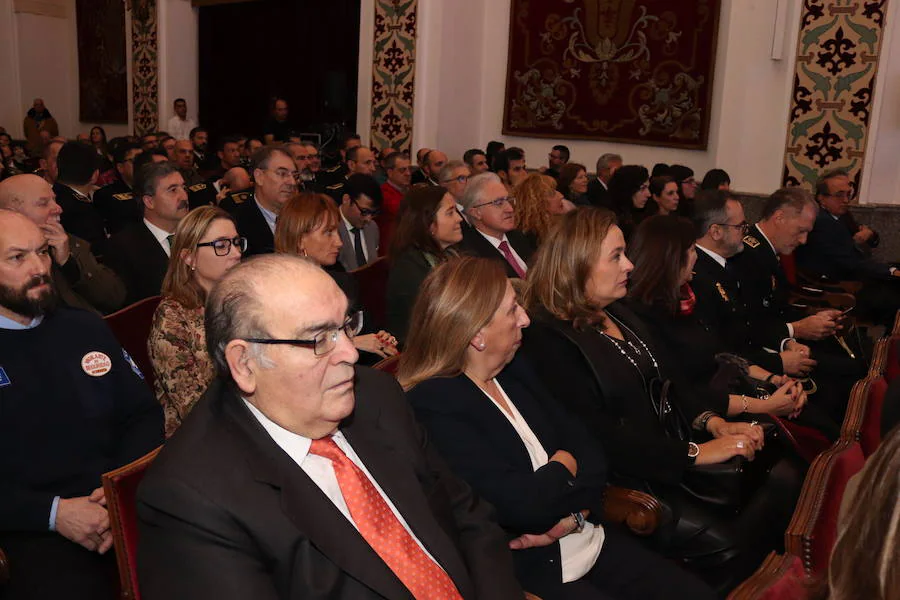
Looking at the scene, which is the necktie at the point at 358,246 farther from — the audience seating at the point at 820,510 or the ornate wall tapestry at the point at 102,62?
the ornate wall tapestry at the point at 102,62

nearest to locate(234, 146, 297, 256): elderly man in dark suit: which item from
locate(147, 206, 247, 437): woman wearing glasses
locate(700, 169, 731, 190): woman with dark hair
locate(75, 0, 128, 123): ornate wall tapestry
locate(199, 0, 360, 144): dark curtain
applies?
locate(147, 206, 247, 437): woman wearing glasses

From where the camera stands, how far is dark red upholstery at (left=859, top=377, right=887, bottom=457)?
7.82 ft

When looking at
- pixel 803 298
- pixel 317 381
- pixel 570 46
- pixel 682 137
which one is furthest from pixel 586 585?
pixel 570 46

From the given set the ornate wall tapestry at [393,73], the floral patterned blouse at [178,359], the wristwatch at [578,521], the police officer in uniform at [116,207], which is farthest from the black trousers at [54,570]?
the ornate wall tapestry at [393,73]

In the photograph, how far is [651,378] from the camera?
2842 mm

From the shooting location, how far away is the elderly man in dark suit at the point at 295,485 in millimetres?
1451

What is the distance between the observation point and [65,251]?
3.49m

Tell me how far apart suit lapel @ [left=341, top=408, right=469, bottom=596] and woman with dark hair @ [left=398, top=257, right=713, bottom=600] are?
336 mm

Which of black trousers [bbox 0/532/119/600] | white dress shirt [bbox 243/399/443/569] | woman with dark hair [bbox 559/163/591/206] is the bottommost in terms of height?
black trousers [bbox 0/532/119/600]

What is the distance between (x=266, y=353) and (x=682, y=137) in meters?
8.18

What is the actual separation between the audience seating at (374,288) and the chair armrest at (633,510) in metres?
1.94

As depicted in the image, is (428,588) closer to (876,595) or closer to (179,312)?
(876,595)

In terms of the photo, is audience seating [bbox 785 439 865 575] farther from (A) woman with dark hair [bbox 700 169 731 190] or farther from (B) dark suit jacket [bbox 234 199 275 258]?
(A) woman with dark hair [bbox 700 169 731 190]

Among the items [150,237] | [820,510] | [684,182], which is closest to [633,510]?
[820,510]
